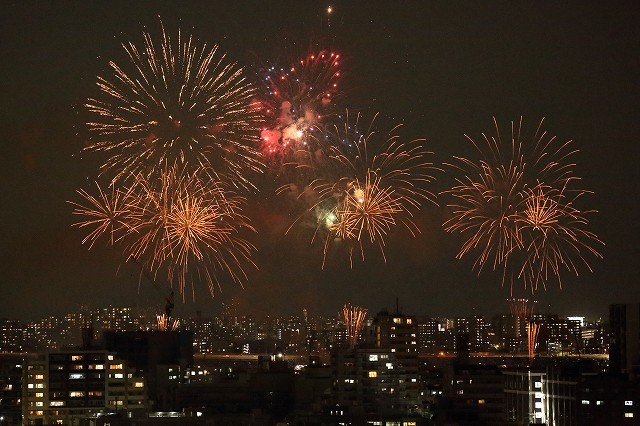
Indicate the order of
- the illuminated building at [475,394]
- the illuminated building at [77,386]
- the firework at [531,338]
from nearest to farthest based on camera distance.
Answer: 1. the illuminated building at [475,394]
2. the illuminated building at [77,386]
3. the firework at [531,338]

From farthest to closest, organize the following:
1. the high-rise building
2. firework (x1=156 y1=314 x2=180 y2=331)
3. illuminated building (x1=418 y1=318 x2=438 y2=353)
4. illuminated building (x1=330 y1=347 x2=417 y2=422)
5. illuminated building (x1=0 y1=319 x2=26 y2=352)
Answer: illuminated building (x1=0 y1=319 x2=26 y2=352) < illuminated building (x1=418 y1=318 x2=438 y2=353) < firework (x1=156 y1=314 x2=180 y2=331) < illuminated building (x1=330 y1=347 x2=417 y2=422) < the high-rise building

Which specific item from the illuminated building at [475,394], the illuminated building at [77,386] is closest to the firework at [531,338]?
the illuminated building at [475,394]

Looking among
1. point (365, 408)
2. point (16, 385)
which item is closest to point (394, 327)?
point (365, 408)

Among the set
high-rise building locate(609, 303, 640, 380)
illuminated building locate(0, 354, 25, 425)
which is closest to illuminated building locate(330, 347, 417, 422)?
high-rise building locate(609, 303, 640, 380)

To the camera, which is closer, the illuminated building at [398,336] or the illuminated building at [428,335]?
the illuminated building at [398,336]

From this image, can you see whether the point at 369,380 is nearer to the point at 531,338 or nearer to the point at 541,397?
the point at 541,397

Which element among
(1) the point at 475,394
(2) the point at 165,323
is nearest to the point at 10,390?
(2) the point at 165,323

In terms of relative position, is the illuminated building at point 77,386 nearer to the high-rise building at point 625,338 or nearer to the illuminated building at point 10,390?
the illuminated building at point 10,390

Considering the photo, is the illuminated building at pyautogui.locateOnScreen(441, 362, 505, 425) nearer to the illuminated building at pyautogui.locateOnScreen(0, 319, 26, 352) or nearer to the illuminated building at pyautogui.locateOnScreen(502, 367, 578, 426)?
the illuminated building at pyautogui.locateOnScreen(502, 367, 578, 426)
